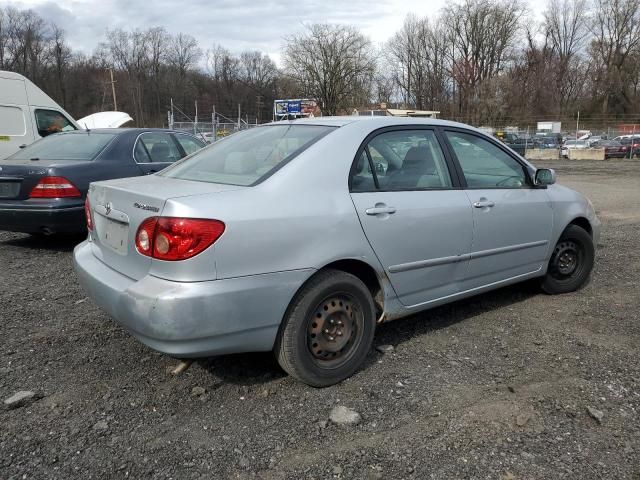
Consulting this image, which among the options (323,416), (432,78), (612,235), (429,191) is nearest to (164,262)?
(323,416)

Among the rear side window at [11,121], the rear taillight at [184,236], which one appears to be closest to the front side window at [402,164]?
the rear taillight at [184,236]

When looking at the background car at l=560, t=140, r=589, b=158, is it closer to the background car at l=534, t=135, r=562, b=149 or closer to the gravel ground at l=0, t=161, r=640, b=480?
the background car at l=534, t=135, r=562, b=149

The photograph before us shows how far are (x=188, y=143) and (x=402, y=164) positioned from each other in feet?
16.1

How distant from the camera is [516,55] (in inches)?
2589

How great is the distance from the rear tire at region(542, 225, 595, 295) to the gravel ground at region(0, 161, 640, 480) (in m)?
0.41

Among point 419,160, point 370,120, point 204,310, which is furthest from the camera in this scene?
point 419,160

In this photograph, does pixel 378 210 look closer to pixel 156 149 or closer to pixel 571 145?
pixel 156 149

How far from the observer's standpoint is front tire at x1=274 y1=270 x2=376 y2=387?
9.27 feet

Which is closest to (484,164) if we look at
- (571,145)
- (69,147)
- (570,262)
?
(570,262)

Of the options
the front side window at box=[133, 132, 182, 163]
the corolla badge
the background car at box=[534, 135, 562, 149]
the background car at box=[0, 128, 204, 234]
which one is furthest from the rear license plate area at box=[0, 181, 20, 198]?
the background car at box=[534, 135, 562, 149]

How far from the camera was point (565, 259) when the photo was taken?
468 cm

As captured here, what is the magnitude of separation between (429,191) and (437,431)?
153 cm

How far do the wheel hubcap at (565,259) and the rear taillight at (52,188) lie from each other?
4.97 meters

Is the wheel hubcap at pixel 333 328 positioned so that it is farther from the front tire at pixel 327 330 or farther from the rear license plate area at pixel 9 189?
the rear license plate area at pixel 9 189
